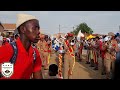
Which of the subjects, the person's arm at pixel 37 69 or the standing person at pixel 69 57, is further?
the standing person at pixel 69 57

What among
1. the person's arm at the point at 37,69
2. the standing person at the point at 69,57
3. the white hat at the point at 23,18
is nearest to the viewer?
the white hat at the point at 23,18

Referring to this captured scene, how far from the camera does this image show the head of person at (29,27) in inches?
95.6

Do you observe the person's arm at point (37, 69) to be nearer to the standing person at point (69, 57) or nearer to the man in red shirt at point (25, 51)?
the man in red shirt at point (25, 51)

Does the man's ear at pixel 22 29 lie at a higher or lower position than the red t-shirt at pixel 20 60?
higher

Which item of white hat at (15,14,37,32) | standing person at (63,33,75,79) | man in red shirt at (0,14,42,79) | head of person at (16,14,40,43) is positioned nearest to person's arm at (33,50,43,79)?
man in red shirt at (0,14,42,79)

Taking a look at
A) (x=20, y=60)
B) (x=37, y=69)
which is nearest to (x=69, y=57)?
(x=37, y=69)

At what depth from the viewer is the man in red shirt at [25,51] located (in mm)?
2234

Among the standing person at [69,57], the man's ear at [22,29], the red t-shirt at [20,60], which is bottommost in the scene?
the standing person at [69,57]

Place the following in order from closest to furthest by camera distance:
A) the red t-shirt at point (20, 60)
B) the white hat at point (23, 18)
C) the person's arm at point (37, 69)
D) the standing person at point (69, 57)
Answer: the red t-shirt at point (20, 60) < the white hat at point (23, 18) < the person's arm at point (37, 69) < the standing person at point (69, 57)

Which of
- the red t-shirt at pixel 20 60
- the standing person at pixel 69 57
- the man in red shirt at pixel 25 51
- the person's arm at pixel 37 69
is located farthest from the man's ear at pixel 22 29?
the standing person at pixel 69 57

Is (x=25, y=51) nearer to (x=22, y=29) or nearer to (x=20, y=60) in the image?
(x=20, y=60)
